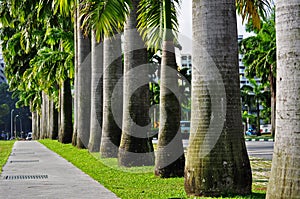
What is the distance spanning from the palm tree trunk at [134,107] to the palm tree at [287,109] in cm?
946

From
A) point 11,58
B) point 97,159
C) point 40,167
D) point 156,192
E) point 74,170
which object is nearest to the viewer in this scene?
point 156,192

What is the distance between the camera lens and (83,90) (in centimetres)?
2745

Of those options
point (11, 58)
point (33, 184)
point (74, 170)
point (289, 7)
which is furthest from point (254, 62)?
point (289, 7)

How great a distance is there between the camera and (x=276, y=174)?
24.9 ft

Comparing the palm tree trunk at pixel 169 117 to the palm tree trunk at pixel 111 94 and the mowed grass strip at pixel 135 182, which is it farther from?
the palm tree trunk at pixel 111 94

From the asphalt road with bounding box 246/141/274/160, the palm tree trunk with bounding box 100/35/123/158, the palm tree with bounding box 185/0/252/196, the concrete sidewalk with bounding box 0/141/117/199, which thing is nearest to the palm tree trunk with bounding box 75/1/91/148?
the palm tree trunk with bounding box 100/35/123/158

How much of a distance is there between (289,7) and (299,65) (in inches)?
28.5

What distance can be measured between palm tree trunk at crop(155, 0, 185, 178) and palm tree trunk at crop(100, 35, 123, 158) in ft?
19.0

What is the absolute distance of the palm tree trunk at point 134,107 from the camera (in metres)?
17.0

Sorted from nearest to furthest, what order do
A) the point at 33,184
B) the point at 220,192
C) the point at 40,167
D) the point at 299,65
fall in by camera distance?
the point at 299,65 < the point at 220,192 < the point at 33,184 < the point at 40,167

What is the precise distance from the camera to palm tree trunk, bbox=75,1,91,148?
2705cm

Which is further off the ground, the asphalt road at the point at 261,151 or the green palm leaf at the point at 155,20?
the green palm leaf at the point at 155,20

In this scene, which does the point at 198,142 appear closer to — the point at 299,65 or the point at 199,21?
the point at 199,21

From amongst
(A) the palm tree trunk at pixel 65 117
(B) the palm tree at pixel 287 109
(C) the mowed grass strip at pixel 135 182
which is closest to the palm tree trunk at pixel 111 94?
(C) the mowed grass strip at pixel 135 182
